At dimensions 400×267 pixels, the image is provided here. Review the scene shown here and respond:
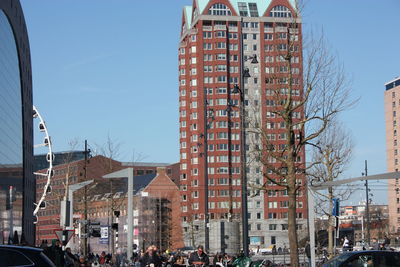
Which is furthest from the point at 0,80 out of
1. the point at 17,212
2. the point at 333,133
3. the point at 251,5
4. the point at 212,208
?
the point at 251,5

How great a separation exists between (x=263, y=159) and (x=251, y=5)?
120 meters

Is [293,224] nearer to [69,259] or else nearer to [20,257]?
[69,259]

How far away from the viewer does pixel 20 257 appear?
1523 cm

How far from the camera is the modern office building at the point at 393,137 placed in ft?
527

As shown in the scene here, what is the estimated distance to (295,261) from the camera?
28312mm

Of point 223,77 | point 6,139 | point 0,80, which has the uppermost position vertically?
point 223,77

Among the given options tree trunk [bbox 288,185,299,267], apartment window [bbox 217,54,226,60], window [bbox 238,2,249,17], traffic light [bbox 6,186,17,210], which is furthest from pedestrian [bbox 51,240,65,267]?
window [bbox 238,2,249,17]

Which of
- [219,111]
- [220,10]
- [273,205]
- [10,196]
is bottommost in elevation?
[10,196]

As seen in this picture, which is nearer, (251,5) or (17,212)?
(17,212)

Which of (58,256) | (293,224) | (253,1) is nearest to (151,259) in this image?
(58,256)

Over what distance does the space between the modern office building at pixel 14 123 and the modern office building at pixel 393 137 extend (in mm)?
88001

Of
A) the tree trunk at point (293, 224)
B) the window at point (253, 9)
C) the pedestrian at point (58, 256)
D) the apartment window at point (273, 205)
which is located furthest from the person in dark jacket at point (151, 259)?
the window at point (253, 9)

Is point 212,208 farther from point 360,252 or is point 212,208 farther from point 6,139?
point 360,252

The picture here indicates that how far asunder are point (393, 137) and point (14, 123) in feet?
338
